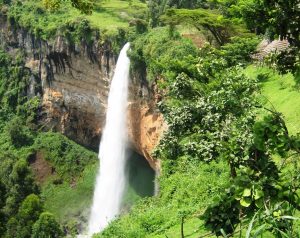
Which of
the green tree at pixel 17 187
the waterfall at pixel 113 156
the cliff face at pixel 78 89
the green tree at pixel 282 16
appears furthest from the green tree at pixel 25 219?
the green tree at pixel 282 16

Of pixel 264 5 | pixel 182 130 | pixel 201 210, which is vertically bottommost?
pixel 201 210

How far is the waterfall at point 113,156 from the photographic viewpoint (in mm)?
31469

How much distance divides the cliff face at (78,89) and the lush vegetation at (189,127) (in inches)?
34.8

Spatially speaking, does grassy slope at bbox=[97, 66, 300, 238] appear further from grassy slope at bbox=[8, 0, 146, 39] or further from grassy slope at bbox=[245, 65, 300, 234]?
grassy slope at bbox=[8, 0, 146, 39]

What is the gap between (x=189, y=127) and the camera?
11.2 metres

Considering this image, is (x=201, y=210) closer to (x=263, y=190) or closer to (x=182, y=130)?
(x=182, y=130)

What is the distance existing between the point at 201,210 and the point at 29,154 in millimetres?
27730

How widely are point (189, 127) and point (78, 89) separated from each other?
27.0 m

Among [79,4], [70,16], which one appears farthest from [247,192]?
[70,16]

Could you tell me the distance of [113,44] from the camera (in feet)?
107

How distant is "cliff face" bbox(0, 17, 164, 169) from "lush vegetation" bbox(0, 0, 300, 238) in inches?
34.8

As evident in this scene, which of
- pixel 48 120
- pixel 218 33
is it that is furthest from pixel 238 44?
pixel 48 120

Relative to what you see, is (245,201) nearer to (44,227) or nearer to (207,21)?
(207,21)

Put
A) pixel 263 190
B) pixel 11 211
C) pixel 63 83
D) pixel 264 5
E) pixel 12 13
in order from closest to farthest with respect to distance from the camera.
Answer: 1. pixel 263 190
2. pixel 264 5
3. pixel 11 211
4. pixel 63 83
5. pixel 12 13
